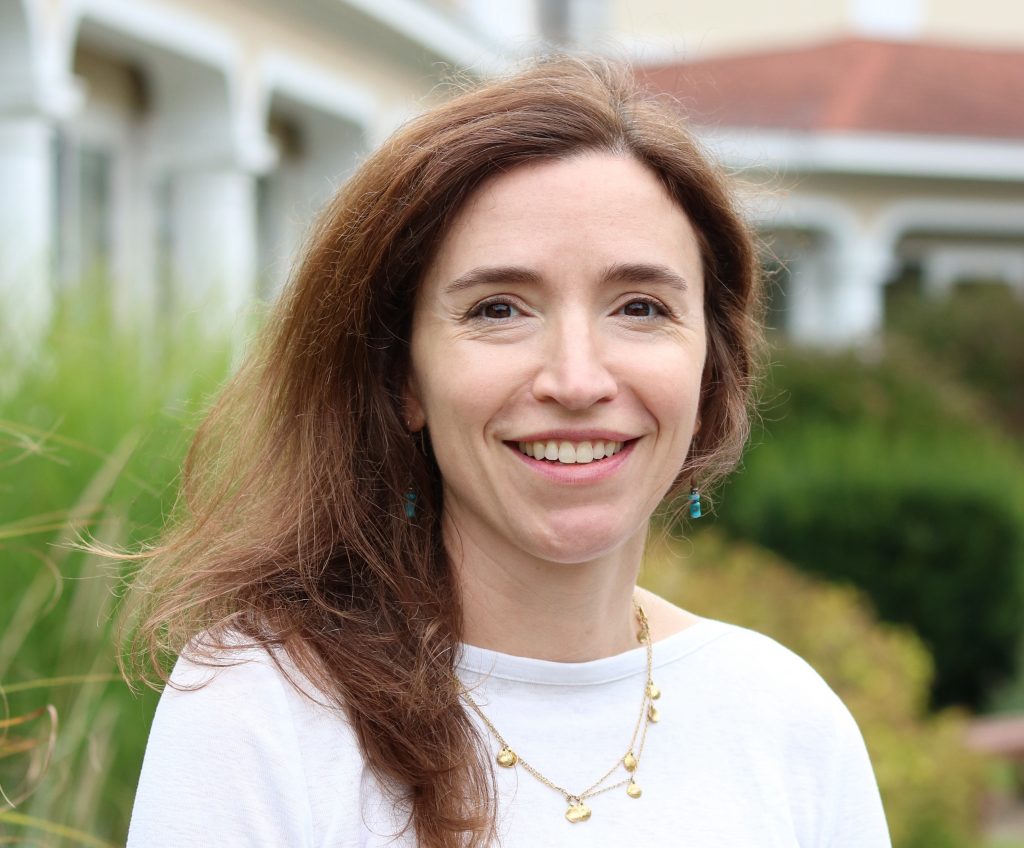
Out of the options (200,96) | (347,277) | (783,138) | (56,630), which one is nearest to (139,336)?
(56,630)

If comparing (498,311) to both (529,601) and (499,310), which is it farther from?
(529,601)

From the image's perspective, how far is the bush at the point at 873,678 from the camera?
4.91 m

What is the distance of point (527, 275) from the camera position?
1.84 m

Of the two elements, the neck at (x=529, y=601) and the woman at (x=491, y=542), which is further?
the neck at (x=529, y=601)

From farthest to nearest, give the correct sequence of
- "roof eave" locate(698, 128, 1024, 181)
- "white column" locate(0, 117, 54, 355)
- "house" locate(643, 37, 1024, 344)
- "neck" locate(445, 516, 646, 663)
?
"house" locate(643, 37, 1024, 344), "roof eave" locate(698, 128, 1024, 181), "white column" locate(0, 117, 54, 355), "neck" locate(445, 516, 646, 663)

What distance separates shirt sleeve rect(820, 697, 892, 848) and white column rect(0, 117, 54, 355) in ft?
7.82

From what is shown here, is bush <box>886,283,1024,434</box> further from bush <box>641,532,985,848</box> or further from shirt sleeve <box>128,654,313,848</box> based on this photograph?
shirt sleeve <box>128,654,313,848</box>

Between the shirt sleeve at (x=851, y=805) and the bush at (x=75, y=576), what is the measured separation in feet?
4.52

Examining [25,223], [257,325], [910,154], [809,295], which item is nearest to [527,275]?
[257,325]

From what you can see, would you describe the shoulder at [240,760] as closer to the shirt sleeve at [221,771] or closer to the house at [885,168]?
the shirt sleeve at [221,771]

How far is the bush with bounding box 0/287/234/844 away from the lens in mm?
2838

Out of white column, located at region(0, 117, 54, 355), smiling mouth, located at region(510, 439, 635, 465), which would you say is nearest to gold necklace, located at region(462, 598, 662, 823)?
smiling mouth, located at region(510, 439, 635, 465)

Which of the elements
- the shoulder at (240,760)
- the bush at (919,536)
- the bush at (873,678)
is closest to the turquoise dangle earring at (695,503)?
the shoulder at (240,760)

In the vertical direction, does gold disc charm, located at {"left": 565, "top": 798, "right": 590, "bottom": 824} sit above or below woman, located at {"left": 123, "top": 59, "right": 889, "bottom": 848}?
below
